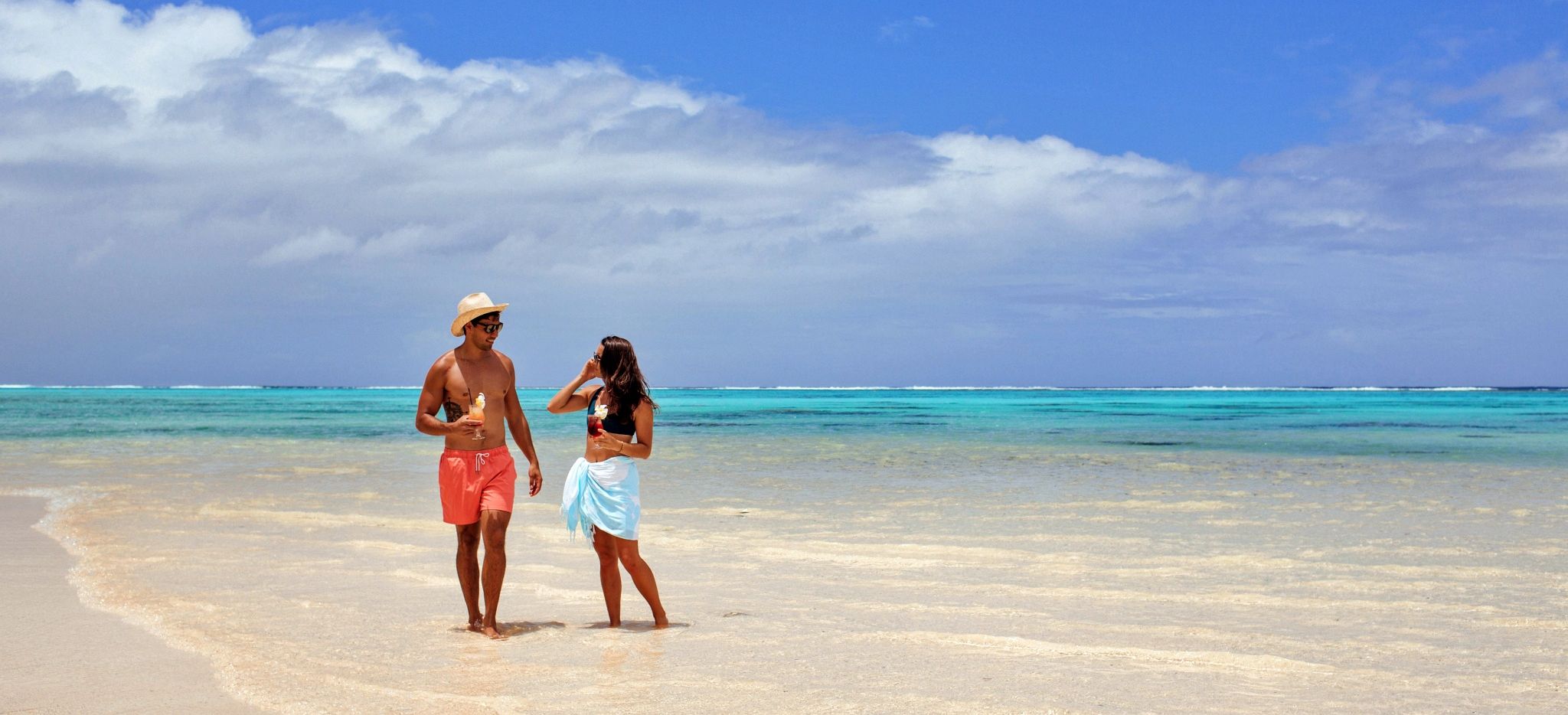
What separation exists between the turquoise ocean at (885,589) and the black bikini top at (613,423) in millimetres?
1143

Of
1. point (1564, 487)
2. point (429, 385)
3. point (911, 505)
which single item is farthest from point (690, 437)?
point (429, 385)

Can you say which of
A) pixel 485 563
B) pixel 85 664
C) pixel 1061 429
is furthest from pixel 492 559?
pixel 1061 429

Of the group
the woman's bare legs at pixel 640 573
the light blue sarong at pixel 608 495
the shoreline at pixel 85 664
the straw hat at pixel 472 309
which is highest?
the straw hat at pixel 472 309

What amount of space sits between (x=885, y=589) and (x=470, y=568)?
2892 mm

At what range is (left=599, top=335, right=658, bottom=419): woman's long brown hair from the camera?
19.2 ft

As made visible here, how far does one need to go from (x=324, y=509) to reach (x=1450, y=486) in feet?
47.6

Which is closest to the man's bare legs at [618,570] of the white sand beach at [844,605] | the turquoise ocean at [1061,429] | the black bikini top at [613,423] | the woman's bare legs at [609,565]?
the woman's bare legs at [609,565]

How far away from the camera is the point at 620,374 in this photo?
19.2ft

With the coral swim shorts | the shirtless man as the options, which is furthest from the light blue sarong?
the coral swim shorts

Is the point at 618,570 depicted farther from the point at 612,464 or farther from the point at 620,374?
the point at 620,374

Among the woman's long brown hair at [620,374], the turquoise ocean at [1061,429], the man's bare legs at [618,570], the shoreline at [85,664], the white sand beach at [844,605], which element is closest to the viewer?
the shoreline at [85,664]

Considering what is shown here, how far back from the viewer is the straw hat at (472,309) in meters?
5.84

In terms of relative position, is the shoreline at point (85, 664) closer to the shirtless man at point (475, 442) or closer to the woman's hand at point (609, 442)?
the shirtless man at point (475, 442)

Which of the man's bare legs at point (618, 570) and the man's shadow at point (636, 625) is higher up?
the man's bare legs at point (618, 570)
